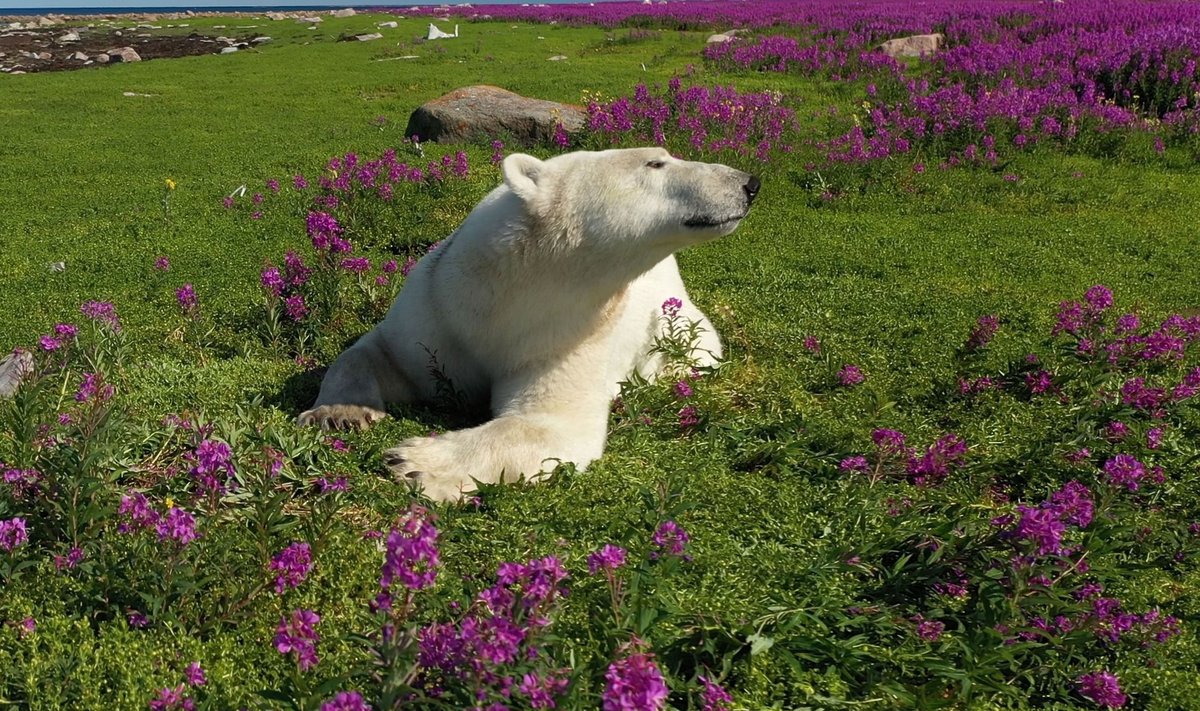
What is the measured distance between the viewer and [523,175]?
15.1 ft

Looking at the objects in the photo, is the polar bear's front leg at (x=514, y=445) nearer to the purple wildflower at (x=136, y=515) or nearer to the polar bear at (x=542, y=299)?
the polar bear at (x=542, y=299)

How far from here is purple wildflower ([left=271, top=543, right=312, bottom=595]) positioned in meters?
2.91

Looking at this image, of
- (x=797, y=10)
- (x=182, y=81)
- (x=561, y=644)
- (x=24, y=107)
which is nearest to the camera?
(x=561, y=644)

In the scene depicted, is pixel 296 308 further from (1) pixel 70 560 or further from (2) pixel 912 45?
(2) pixel 912 45

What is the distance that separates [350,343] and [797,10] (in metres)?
34.6

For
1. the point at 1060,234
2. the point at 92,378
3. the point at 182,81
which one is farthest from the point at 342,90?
the point at 92,378

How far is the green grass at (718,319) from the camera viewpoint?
121 inches

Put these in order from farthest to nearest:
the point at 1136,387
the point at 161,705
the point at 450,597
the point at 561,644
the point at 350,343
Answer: the point at 350,343
the point at 1136,387
the point at 450,597
the point at 561,644
the point at 161,705

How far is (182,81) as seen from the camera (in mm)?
24109

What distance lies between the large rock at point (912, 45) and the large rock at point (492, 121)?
38.5ft

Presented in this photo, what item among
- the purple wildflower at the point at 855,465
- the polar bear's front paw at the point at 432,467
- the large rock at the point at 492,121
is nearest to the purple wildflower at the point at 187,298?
the polar bear's front paw at the point at 432,467

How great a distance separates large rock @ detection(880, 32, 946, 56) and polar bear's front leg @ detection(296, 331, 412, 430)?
20148 millimetres

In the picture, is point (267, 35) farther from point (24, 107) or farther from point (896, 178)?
point (896, 178)

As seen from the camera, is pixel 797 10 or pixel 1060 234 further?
pixel 797 10
